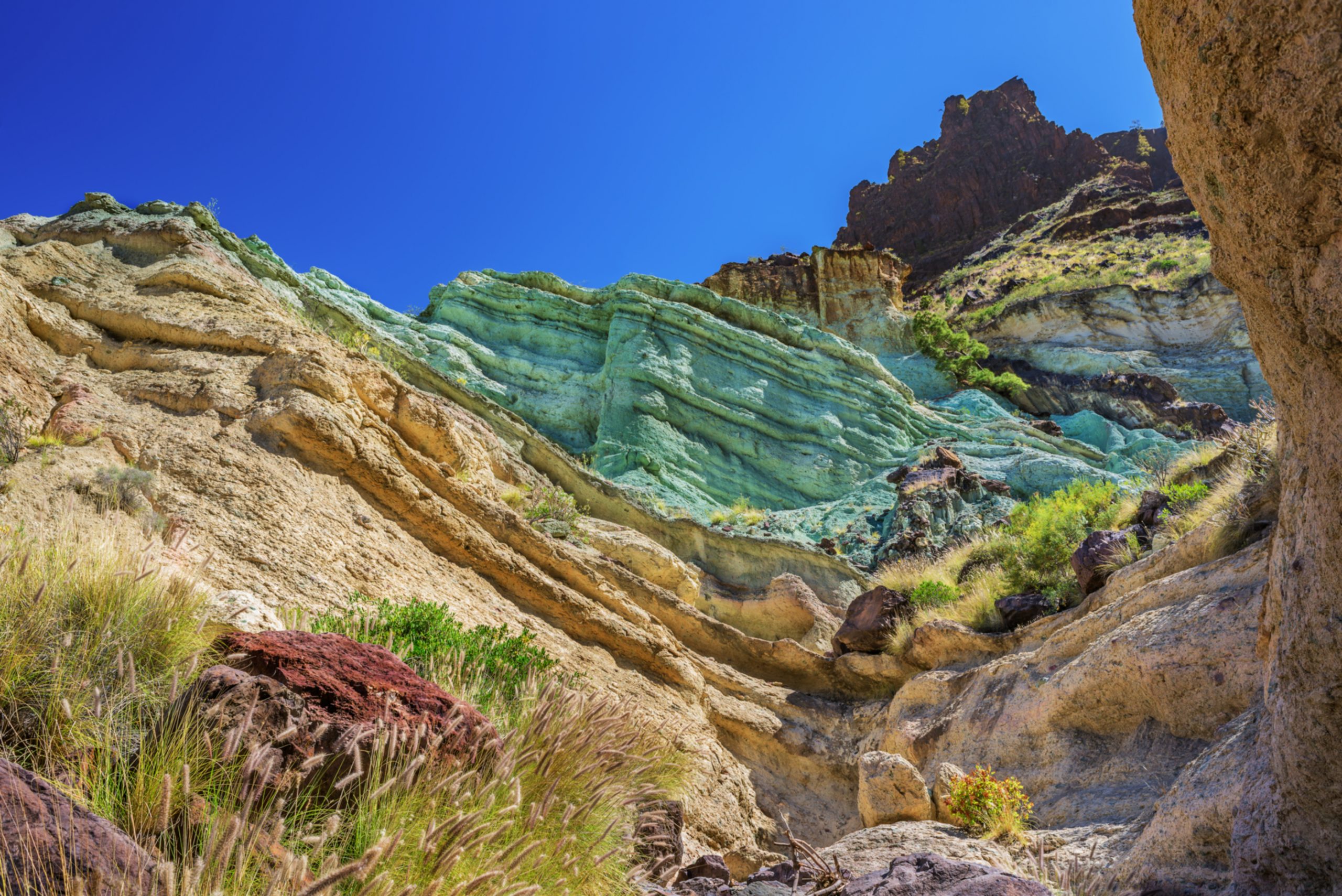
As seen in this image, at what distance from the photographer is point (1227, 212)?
10.2 feet

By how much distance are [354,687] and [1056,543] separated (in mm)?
9838

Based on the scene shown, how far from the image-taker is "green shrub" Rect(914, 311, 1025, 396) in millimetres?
35594

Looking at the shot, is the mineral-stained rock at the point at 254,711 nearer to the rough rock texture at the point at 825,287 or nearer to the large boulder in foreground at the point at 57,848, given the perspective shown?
the large boulder in foreground at the point at 57,848

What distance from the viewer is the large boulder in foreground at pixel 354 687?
3.78 m

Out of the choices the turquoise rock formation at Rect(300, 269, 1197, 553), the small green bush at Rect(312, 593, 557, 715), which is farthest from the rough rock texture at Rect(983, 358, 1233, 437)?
Result: the small green bush at Rect(312, 593, 557, 715)

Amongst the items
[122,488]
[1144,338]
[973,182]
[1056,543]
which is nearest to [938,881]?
[122,488]

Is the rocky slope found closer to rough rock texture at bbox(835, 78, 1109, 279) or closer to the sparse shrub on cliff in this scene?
the sparse shrub on cliff

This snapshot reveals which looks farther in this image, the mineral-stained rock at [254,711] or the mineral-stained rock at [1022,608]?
the mineral-stained rock at [1022,608]

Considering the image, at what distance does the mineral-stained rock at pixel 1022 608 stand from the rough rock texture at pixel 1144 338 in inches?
1003

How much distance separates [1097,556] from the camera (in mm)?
9250

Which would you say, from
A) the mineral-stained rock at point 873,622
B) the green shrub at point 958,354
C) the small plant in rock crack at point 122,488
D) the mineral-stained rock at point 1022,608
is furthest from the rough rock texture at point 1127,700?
the green shrub at point 958,354

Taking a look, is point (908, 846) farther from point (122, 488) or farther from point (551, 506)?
point (551, 506)

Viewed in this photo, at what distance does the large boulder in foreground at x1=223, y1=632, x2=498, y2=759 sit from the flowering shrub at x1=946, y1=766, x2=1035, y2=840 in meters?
3.62

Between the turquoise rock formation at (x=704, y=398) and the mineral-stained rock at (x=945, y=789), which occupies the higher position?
the turquoise rock formation at (x=704, y=398)
